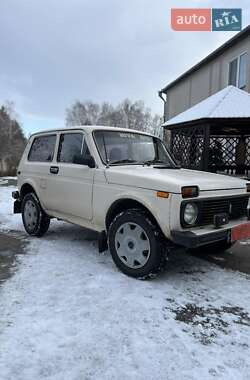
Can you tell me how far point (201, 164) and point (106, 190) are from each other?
24.1 ft

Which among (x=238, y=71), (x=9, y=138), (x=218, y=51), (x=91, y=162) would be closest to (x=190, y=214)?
(x=91, y=162)

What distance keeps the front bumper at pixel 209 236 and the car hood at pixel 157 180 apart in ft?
1.53

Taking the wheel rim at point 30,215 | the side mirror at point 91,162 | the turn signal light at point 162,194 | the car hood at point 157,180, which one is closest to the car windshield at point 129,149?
the side mirror at point 91,162

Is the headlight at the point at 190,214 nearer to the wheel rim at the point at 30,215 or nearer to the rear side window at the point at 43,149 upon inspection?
the rear side window at the point at 43,149

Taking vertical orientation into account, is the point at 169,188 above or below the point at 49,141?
below

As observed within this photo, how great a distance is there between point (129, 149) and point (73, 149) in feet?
2.82

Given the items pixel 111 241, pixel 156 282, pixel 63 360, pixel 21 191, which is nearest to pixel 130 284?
pixel 156 282

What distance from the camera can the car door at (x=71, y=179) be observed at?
4.78m

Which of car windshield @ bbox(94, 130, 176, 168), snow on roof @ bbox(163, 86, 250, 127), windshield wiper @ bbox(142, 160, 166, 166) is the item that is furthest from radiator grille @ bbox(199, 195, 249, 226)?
snow on roof @ bbox(163, 86, 250, 127)

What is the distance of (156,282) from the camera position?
158 inches

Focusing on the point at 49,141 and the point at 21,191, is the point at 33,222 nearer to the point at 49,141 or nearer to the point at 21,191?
the point at 21,191

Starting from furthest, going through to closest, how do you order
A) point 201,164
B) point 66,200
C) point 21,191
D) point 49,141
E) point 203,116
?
1. point 201,164
2. point 203,116
3. point 21,191
4. point 49,141
5. point 66,200

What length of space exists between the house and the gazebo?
2.67m

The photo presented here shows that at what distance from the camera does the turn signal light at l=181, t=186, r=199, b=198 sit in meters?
3.63
